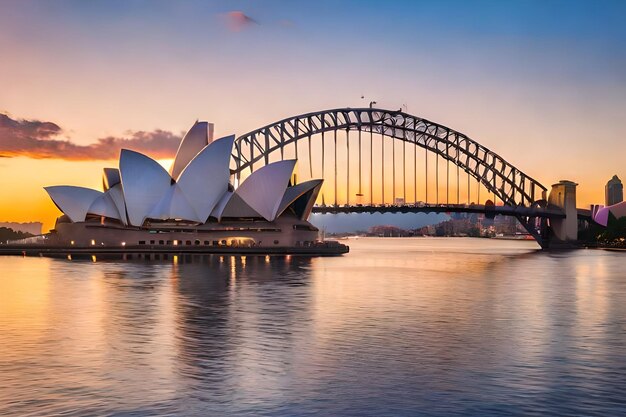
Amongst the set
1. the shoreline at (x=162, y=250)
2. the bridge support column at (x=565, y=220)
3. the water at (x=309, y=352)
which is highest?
the bridge support column at (x=565, y=220)

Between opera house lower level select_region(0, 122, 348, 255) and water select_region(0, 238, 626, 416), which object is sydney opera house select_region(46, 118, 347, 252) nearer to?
opera house lower level select_region(0, 122, 348, 255)

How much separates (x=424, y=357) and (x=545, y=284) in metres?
34.5

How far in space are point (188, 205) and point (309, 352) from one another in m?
84.8

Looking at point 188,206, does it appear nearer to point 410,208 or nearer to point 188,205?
point 188,205

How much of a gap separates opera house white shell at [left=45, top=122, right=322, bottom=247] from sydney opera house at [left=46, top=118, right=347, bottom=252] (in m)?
0.14

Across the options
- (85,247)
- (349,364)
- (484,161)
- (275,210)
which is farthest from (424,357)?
(484,161)

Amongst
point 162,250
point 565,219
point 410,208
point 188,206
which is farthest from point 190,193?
point 565,219

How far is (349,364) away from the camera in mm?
20734

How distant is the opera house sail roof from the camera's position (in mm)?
101500

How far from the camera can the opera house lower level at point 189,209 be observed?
101812mm

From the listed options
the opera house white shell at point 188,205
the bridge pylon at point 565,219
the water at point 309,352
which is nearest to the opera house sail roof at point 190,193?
the opera house white shell at point 188,205

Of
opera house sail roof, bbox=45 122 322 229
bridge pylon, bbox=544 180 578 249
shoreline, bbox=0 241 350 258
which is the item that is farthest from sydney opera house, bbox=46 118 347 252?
bridge pylon, bbox=544 180 578 249

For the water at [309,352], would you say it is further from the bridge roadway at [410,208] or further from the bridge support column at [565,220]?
the bridge support column at [565,220]

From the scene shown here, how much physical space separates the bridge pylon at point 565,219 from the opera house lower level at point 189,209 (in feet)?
187
